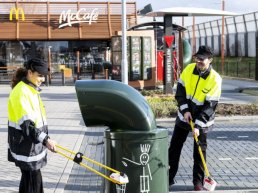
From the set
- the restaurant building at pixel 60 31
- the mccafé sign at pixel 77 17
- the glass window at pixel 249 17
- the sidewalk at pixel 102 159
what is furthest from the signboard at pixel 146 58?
the glass window at pixel 249 17

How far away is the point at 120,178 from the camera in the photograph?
449cm

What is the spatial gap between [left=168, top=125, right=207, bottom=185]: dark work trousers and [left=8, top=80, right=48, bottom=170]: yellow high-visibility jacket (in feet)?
6.44

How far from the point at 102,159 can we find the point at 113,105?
3.70 meters

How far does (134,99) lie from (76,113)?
9822mm

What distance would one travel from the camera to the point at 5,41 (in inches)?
1185

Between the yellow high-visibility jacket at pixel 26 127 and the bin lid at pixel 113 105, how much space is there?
45 centimetres

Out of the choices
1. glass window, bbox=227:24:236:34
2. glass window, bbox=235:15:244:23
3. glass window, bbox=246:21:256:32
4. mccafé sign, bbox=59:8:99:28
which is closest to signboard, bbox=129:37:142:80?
mccafé sign, bbox=59:8:99:28

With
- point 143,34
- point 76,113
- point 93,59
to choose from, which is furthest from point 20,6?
point 76,113

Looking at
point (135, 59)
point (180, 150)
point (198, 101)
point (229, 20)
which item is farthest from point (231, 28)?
point (198, 101)

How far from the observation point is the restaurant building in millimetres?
29547

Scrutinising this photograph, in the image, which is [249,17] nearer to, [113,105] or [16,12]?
[16,12]

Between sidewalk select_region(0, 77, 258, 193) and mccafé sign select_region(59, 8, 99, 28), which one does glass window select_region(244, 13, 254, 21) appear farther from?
sidewalk select_region(0, 77, 258, 193)

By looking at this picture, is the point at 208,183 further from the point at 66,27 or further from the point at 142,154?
the point at 66,27

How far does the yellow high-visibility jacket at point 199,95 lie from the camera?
19.3ft
